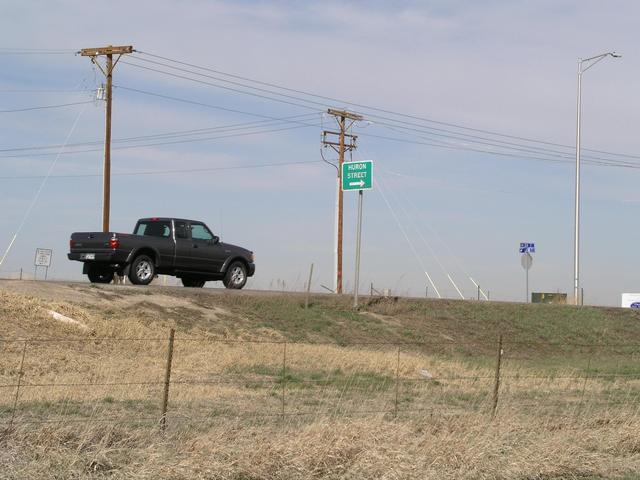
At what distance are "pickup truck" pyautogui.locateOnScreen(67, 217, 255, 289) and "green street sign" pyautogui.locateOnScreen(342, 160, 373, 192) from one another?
12.9 feet

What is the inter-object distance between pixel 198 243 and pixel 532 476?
57.1ft

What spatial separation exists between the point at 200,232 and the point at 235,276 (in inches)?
76.4

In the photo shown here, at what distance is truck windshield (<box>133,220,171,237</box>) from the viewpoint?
2598 centimetres

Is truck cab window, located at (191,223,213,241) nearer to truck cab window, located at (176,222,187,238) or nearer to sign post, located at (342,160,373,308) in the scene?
truck cab window, located at (176,222,187,238)

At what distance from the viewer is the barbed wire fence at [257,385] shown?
13.1 m

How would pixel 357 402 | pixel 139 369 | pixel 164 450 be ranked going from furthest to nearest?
pixel 139 369
pixel 357 402
pixel 164 450

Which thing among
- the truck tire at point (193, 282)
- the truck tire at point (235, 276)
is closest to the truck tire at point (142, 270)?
the truck tire at point (235, 276)

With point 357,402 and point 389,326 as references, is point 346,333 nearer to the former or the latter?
point 389,326

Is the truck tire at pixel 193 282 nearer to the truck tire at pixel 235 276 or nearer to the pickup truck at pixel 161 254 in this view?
the pickup truck at pixel 161 254

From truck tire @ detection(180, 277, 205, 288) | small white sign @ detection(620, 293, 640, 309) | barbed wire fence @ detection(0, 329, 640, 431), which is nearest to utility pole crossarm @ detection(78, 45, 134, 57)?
truck tire @ detection(180, 277, 205, 288)

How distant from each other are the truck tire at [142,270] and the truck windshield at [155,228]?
35.7 inches

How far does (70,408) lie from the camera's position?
→ 12875mm

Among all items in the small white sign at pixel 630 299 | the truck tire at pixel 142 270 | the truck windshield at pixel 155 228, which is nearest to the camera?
the truck tire at pixel 142 270

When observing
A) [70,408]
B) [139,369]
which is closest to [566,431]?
[70,408]
